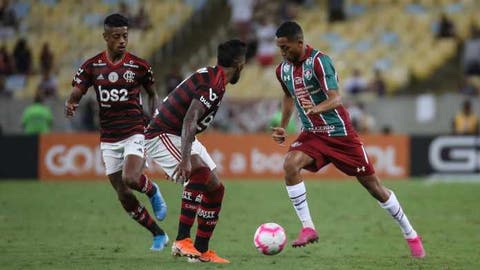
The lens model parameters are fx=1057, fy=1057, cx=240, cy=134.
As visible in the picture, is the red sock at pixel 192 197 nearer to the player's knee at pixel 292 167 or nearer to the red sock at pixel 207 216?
the red sock at pixel 207 216

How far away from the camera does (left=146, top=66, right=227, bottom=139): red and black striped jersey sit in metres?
11.0

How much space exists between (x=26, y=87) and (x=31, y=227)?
52.3 ft

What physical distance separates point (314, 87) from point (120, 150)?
2.53 m

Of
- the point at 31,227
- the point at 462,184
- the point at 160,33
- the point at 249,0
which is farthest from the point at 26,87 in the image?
the point at 31,227

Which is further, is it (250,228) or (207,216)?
(250,228)

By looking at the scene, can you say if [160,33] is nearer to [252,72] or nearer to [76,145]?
[252,72]

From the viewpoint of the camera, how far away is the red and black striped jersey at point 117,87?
484 inches

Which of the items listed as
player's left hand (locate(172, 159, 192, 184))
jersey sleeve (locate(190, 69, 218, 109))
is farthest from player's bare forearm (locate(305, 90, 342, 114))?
player's left hand (locate(172, 159, 192, 184))

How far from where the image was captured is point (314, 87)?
11531 mm

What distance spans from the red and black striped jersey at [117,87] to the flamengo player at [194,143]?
0.87 metres

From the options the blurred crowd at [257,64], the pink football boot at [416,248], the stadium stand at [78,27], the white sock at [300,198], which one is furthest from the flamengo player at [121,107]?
the stadium stand at [78,27]

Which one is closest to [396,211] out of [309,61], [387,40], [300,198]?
[300,198]

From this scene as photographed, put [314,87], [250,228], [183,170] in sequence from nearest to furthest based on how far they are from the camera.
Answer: [183,170], [314,87], [250,228]

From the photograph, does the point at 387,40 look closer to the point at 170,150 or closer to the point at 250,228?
the point at 250,228
